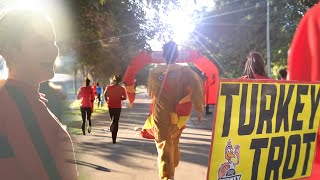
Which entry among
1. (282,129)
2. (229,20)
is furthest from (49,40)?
(229,20)

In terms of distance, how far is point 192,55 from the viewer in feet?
53.9

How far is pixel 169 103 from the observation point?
5.29 meters

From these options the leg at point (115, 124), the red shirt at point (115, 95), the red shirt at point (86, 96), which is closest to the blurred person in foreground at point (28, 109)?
the leg at point (115, 124)

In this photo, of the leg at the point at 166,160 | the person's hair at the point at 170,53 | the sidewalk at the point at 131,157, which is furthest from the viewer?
the sidewalk at the point at 131,157

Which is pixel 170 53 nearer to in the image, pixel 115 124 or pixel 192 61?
pixel 115 124

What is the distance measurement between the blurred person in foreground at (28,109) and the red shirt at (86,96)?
33.1ft

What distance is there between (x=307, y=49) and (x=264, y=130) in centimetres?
51

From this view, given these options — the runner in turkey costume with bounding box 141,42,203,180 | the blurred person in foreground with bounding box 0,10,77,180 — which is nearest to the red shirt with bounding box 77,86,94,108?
the runner in turkey costume with bounding box 141,42,203,180

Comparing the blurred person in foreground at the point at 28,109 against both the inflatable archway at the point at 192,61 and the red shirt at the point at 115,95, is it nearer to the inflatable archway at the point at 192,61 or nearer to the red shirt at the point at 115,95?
the red shirt at the point at 115,95

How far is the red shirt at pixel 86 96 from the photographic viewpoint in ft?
Result: 37.9

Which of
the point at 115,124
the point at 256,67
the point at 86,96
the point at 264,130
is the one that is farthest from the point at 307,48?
the point at 86,96

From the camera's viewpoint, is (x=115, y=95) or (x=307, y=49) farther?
(x=115, y=95)

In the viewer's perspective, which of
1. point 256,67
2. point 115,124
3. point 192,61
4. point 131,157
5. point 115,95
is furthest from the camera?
point 192,61

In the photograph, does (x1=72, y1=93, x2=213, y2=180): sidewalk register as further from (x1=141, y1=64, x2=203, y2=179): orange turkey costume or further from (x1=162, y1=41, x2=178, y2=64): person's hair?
(x1=162, y1=41, x2=178, y2=64): person's hair
